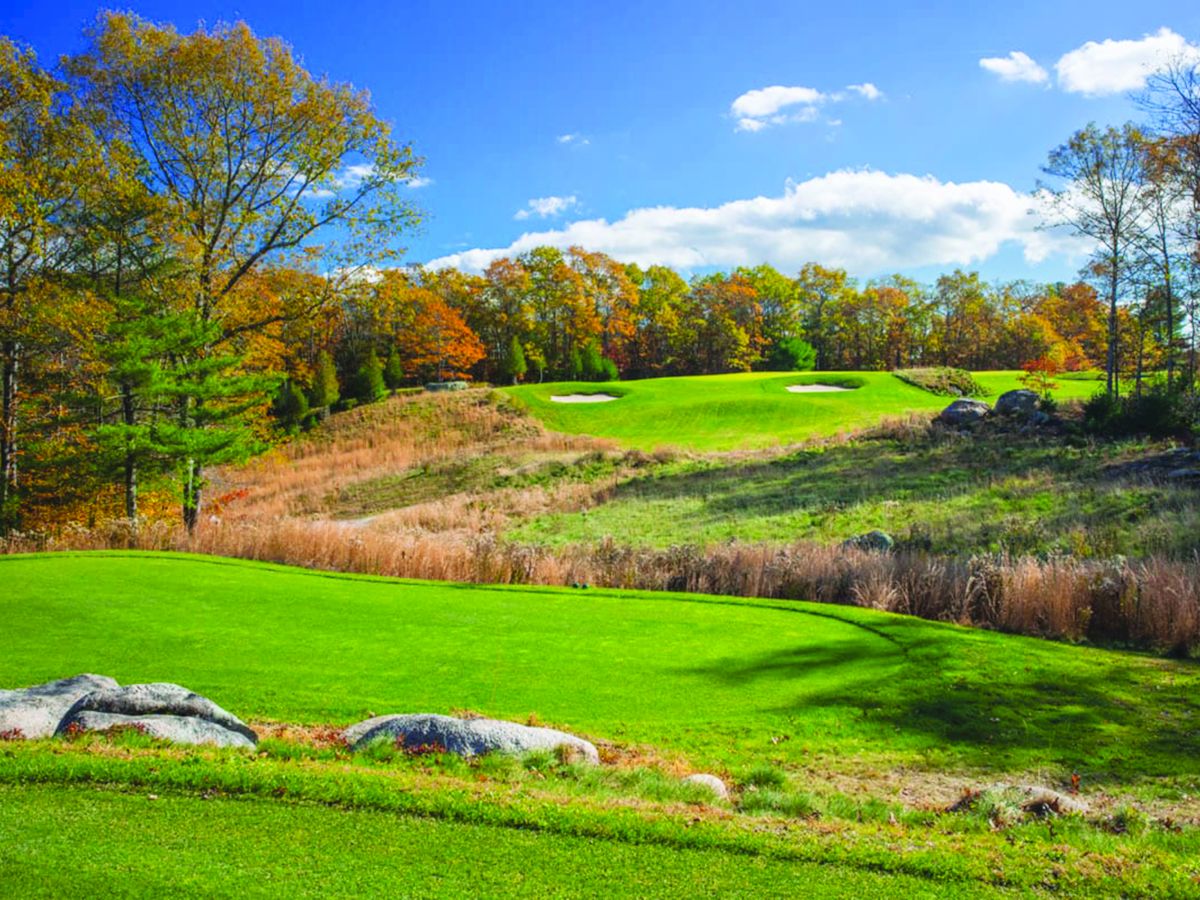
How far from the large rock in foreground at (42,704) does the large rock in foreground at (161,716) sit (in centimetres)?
11

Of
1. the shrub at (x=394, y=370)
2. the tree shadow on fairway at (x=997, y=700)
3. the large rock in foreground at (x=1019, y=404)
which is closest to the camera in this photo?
the tree shadow on fairway at (x=997, y=700)

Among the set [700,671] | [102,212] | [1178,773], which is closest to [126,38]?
[102,212]

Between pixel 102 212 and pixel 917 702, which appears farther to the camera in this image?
pixel 102 212

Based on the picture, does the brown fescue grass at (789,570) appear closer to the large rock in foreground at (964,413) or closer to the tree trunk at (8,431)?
the tree trunk at (8,431)

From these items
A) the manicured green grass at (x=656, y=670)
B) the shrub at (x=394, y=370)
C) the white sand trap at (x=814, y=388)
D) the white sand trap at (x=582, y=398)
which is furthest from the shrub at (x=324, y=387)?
the manicured green grass at (x=656, y=670)

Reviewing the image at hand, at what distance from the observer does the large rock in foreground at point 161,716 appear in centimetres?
A: 429

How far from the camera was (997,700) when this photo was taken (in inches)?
234

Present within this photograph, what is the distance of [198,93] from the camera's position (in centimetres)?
1850

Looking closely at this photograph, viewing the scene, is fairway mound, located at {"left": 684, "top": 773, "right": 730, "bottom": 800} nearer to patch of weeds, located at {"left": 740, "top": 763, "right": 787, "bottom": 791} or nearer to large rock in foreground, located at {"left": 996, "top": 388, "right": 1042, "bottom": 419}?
patch of weeds, located at {"left": 740, "top": 763, "right": 787, "bottom": 791}

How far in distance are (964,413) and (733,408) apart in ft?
43.4

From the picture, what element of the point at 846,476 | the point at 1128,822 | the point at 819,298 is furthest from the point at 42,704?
the point at 819,298

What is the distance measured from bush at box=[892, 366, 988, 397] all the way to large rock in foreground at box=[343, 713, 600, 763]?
4128cm

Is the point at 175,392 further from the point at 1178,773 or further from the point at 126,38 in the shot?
the point at 1178,773

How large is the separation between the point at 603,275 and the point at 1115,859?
214 feet
